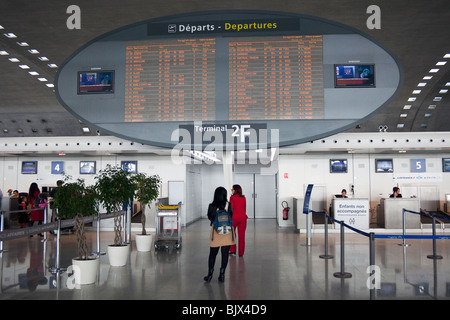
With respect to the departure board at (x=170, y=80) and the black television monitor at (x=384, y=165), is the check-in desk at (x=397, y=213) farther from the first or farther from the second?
the departure board at (x=170, y=80)

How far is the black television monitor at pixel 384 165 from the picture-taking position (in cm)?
1430

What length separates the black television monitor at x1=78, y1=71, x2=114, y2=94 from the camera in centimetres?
490

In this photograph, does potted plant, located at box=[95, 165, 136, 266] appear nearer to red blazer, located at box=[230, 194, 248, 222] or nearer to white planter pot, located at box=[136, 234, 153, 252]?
white planter pot, located at box=[136, 234, 153, 252]

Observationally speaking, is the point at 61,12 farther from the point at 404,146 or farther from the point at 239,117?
the point at 404,146

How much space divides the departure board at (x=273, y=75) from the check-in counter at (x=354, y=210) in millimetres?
8076

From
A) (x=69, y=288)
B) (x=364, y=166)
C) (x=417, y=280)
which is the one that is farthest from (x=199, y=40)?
(x=364, y=166)

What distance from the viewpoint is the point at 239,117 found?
488cm

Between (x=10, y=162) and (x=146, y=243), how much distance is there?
9298 millimetres

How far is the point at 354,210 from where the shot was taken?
12305 mm

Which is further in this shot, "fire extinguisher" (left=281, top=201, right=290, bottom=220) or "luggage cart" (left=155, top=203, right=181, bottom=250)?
"fire extinguisher" (left=281, top=201, right=290, bottom=220)

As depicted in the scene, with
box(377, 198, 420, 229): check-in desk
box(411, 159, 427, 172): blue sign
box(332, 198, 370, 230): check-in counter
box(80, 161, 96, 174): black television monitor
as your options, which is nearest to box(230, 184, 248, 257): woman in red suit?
box(332, 198, 370, 230): check-in counter

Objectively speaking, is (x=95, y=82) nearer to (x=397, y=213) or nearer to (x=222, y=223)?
(x=222, y=223)

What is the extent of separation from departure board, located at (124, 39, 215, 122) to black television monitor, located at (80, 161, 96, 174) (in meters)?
10.4

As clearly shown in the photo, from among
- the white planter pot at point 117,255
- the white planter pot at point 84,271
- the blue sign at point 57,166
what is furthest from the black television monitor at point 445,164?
the blue sign at point 57,166
